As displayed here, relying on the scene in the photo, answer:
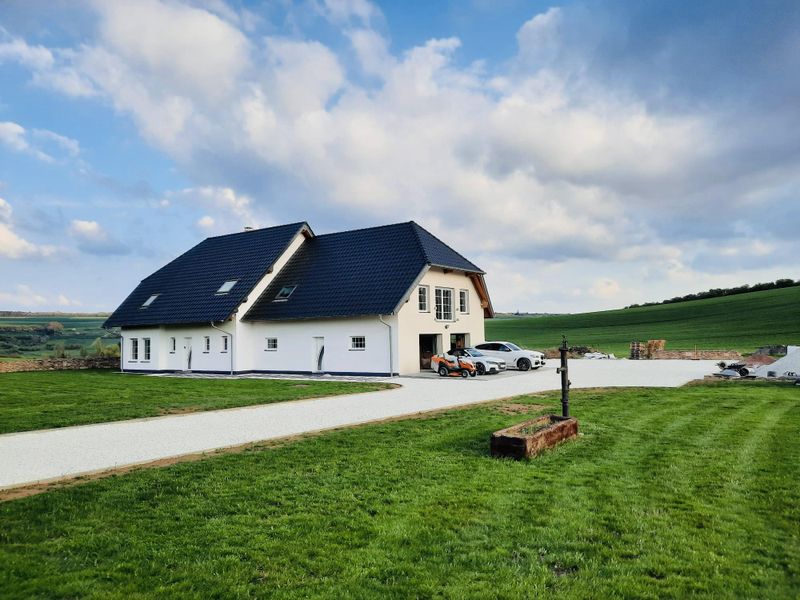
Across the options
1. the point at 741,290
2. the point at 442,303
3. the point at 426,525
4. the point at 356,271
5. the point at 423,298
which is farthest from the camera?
the point at 741,290

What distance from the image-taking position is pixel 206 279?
3188 cm

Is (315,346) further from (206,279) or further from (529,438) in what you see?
(529,438)

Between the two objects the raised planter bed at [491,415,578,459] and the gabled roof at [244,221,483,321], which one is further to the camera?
the gabled roof at [244,221,483,321]

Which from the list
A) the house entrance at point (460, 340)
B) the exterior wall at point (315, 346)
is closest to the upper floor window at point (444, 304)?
the house entrance at point (460, 340)

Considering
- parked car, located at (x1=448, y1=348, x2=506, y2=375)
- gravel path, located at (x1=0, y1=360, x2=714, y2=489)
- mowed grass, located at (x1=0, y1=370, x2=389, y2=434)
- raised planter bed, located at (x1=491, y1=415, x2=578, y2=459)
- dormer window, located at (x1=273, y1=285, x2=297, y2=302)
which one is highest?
dormer window, located at (x1=273, y1=285, x2=297, y2=302)

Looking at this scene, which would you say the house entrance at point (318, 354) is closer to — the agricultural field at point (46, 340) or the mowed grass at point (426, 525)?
the agricultural field at point (46, 340)

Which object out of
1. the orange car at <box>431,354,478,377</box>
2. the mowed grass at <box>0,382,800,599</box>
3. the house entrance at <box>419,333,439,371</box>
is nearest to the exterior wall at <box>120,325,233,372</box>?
the house entrance at <box>419,333,439,371</box>

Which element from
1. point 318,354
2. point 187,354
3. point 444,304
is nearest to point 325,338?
point 318,354

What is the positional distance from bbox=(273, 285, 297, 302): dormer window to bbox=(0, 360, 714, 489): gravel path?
11.6 metres

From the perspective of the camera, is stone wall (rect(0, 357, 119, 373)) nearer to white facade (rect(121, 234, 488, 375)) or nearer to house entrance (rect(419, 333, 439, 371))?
white facade (rect(121, 234, 488, 375))

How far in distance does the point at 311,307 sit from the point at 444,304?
675 cm

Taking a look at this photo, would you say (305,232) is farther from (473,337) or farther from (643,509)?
(643,509)

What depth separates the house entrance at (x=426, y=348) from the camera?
92.9 ft

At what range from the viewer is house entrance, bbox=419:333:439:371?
92.9ft
